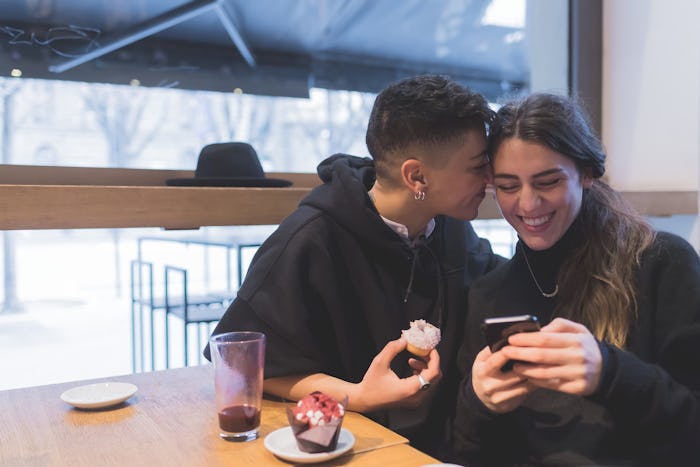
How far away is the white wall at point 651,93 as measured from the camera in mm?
2514

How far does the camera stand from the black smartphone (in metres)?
1.00

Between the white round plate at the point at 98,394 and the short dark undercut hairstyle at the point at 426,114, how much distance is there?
764mm

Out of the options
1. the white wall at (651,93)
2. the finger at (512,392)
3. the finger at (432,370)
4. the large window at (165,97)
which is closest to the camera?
the finger at (512,392)

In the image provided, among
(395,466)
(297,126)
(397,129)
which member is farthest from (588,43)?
(395,466)

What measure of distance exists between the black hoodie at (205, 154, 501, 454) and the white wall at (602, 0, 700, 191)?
1.41m

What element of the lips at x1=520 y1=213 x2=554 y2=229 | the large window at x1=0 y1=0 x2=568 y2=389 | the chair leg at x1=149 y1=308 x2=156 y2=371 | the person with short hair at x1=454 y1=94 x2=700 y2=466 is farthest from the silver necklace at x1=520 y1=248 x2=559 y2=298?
the chair leg at x1=149 y1=308 x2=156 y2=371

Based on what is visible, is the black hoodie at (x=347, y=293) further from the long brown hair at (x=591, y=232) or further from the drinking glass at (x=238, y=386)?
the long brown hair at (x=591, y=232)

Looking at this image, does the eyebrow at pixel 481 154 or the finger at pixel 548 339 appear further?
the eyebrow at pixel 481 154

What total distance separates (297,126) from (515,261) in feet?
4.50

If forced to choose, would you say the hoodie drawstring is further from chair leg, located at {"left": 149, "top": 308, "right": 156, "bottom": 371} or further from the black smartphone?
chair leg, located at {"left": 149, "top": 308, "right": 156, "bottom": 371}

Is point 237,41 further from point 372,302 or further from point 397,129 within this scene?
point 372,302

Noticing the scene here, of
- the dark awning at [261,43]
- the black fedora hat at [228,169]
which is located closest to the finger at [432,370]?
A: the black fedora hat at [228,169]

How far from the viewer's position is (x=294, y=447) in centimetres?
102

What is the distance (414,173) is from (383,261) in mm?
221
